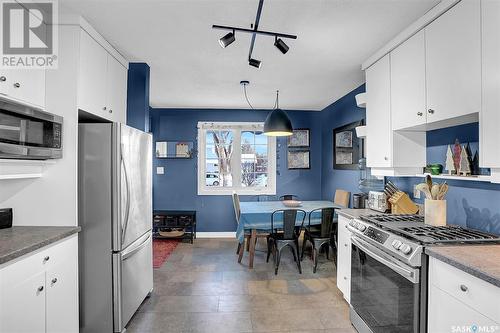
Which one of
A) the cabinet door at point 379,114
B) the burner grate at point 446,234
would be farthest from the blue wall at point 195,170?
the burner grate at point 446,234

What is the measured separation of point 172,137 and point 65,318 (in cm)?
392

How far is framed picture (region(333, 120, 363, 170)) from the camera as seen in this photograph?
4.10 m

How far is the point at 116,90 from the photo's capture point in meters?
2.72

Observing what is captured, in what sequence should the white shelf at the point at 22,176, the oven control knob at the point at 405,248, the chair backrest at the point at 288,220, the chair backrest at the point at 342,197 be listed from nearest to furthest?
the oven control knob at the point at 405,248, the white shelf at the point at 22,176, the chair backrest at the point at 288,220, the chair backrest at the point at 342,197

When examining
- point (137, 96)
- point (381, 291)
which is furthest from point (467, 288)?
point (137, 96)

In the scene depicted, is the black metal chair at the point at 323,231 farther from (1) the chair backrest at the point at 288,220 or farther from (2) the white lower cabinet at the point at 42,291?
(2) the white lower cabinet at the point at 42,291

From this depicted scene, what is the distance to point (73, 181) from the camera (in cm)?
203

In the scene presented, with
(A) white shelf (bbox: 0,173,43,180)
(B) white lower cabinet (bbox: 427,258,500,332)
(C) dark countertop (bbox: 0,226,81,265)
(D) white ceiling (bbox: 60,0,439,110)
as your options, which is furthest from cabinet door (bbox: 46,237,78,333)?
(B) white lower cabinet (bbox: 427,258,500,332)

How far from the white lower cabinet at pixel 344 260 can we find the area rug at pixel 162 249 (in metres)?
2.38

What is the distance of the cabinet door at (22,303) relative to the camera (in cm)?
135

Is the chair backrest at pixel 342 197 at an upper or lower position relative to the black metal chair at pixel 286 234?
upper

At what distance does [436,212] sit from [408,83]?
1.04 metres

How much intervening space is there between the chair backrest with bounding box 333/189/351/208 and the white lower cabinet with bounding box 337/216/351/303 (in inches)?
60.4
